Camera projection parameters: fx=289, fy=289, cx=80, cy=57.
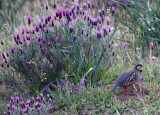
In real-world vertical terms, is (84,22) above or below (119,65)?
above

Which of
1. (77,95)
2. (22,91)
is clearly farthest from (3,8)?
(77,95)

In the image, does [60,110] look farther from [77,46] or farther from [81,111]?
[77,46]

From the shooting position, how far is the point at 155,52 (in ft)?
20.6

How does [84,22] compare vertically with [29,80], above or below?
above

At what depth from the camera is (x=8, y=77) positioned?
4996mm

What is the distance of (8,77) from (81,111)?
4.90ft

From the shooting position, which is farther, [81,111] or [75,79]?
[75,79]

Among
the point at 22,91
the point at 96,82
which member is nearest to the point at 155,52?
the point at 96,82

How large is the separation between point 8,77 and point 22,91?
0.40 m

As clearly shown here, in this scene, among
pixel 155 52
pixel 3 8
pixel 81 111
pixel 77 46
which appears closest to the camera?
pixel 81 111

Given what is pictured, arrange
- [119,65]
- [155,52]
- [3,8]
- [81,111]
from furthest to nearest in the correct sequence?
[3,8] → [155,52] → [119,65] → [81,111]

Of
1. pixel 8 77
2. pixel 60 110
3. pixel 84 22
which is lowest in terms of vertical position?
pixel 60 110

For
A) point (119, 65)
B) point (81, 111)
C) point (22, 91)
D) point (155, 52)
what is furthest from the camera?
point (155, 52)

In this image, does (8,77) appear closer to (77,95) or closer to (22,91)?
(22,91)
